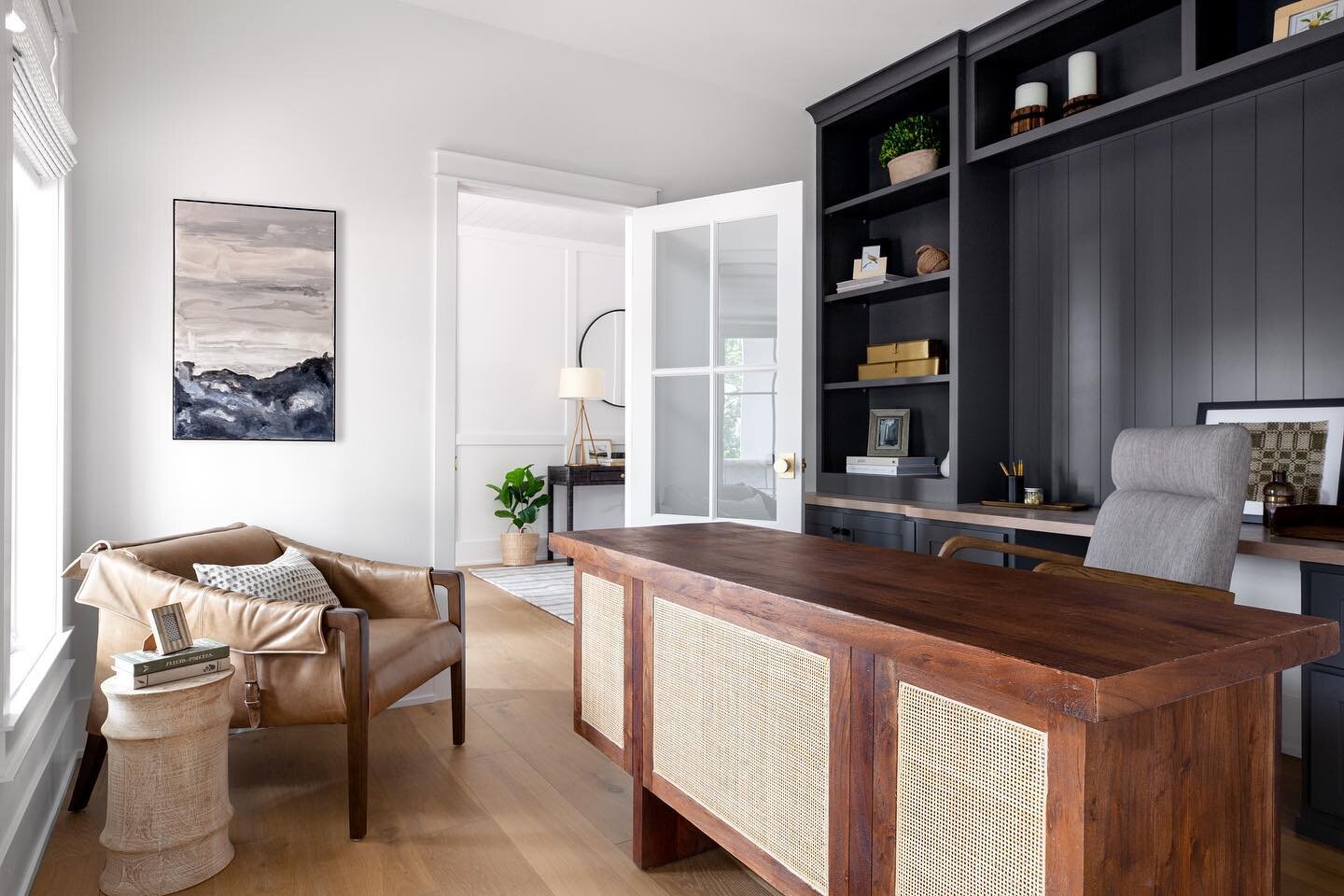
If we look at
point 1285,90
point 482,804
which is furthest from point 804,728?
point 1285,90

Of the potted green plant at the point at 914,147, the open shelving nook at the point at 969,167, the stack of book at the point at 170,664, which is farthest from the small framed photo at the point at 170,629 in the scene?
the potted green plant at the point at 914,147

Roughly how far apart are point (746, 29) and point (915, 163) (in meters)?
0.90

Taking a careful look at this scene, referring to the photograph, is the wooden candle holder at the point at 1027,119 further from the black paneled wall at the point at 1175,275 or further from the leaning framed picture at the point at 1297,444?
the leaning framed picture at the point at 1297,444

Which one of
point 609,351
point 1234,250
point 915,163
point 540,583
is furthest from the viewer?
point 609,351

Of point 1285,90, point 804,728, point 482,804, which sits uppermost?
point 1285,90

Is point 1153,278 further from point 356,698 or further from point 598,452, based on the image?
point 598,452

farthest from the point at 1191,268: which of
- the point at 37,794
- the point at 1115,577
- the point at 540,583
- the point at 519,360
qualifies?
the point at 519,360

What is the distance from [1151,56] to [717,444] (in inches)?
84.0

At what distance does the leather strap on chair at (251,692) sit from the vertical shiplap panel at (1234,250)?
3069mm

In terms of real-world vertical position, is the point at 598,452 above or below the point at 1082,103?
below

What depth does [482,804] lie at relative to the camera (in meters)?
2.26

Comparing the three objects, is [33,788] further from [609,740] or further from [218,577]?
[609,740]

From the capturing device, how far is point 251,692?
214cm

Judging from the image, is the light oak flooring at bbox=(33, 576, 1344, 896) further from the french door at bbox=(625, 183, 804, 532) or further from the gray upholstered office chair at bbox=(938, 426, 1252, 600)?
the french door at bbox=(625, 183, 804, 532)
